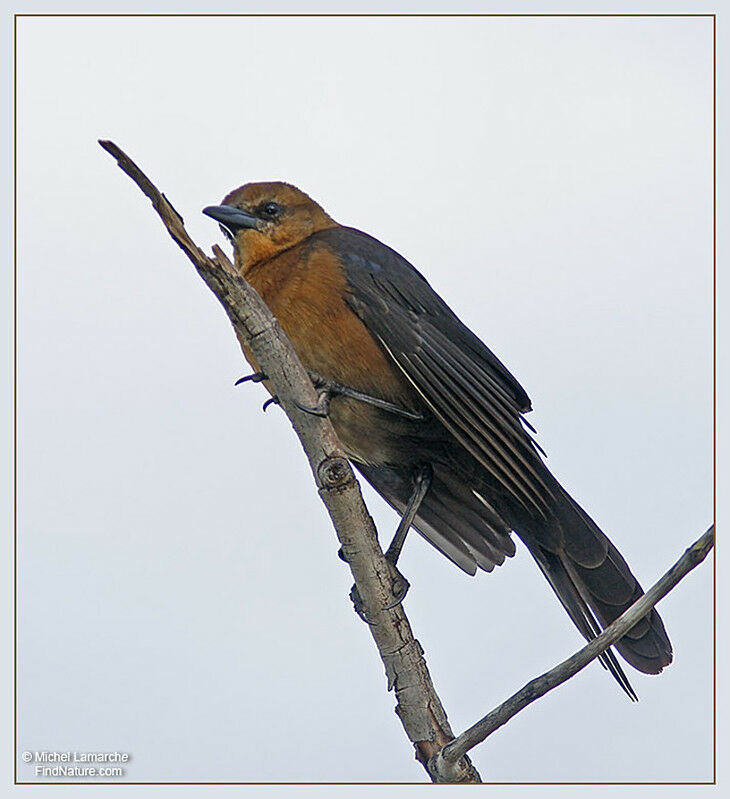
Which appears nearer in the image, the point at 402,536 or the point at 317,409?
the point at 317,409

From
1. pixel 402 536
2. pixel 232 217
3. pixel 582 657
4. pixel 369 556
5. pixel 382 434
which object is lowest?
pixel 582 657

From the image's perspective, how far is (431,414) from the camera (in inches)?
192

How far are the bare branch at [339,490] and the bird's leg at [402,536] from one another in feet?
0.15

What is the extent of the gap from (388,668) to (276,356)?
4.46 ft

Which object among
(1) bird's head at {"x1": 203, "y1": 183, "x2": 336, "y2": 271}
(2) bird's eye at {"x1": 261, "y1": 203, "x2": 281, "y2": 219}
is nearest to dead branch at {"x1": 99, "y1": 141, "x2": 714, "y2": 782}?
(1) bird's head at {"x1": 203, "y1": 183, "x2": 336, "y2": 271}

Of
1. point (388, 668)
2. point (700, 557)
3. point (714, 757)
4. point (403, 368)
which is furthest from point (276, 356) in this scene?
point (714, 757)

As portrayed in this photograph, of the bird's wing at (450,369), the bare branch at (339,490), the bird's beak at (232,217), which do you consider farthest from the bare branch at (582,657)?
the bird's beak at (232,217)

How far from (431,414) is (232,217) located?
1.43 m

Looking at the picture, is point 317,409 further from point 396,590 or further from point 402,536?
point 402,536

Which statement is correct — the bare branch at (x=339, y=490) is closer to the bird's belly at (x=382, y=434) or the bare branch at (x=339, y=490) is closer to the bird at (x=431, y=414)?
the bird at (x=431, y=414)

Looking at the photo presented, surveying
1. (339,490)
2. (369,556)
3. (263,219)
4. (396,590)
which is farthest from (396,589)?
(263,219)

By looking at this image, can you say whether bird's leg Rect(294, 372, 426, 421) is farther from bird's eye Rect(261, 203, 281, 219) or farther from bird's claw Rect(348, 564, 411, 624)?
bird's eye Rect(261, 203, 281, 219)

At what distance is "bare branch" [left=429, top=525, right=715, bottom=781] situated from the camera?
3.47m

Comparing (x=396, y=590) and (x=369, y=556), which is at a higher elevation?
(x=369, y=556)
